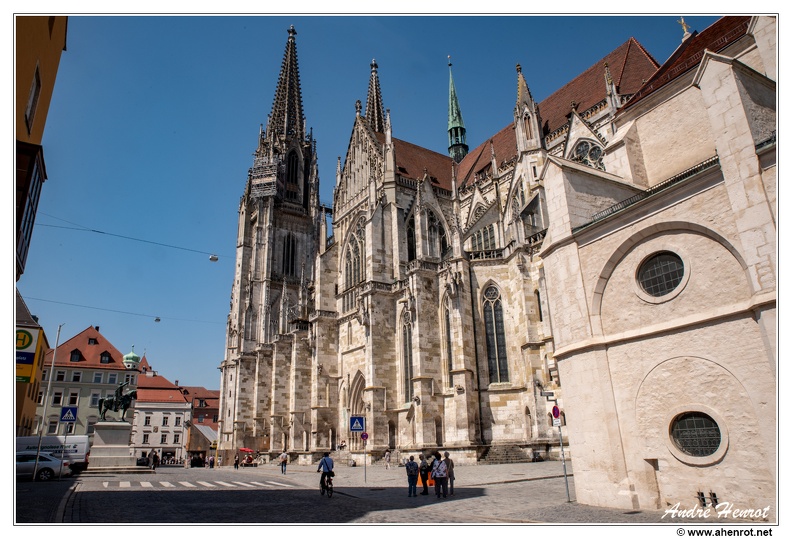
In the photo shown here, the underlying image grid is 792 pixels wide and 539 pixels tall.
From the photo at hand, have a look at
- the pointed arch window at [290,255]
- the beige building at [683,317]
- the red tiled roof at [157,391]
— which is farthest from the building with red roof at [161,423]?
the beige building at [683,317]

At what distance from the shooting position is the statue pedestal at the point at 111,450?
21781 millimetres

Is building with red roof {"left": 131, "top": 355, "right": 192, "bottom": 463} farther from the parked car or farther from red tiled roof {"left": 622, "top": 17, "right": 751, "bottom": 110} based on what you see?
red tiled roof {"left": 622, "top": 17, "right": 751, "bottom": 110}

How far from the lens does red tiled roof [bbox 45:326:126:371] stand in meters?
48.2

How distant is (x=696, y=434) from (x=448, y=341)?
1780 cm

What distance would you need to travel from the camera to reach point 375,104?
49.3 metres

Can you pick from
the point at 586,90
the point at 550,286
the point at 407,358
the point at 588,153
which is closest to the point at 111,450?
the point at 407,358

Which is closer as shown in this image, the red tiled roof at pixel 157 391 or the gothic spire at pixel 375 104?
the gothic spire at pixel 375 104

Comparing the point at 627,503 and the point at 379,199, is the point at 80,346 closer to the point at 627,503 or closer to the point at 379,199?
the point at 379,199

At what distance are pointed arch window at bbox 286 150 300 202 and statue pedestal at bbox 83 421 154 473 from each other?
36.6 m

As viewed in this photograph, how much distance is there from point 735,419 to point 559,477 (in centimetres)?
834

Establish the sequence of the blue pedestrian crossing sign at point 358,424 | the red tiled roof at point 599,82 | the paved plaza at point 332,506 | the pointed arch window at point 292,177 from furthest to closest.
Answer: the pointed arch window at point 292,177
the red tiled roof at point 599,82
the blue pedestrian crossing sign at point 358,424
the paved plaza at point 332,506

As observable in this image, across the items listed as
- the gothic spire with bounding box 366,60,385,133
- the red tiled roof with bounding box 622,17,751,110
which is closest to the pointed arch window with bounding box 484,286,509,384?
the red tiled roof with bounding box 622,17,751,110
